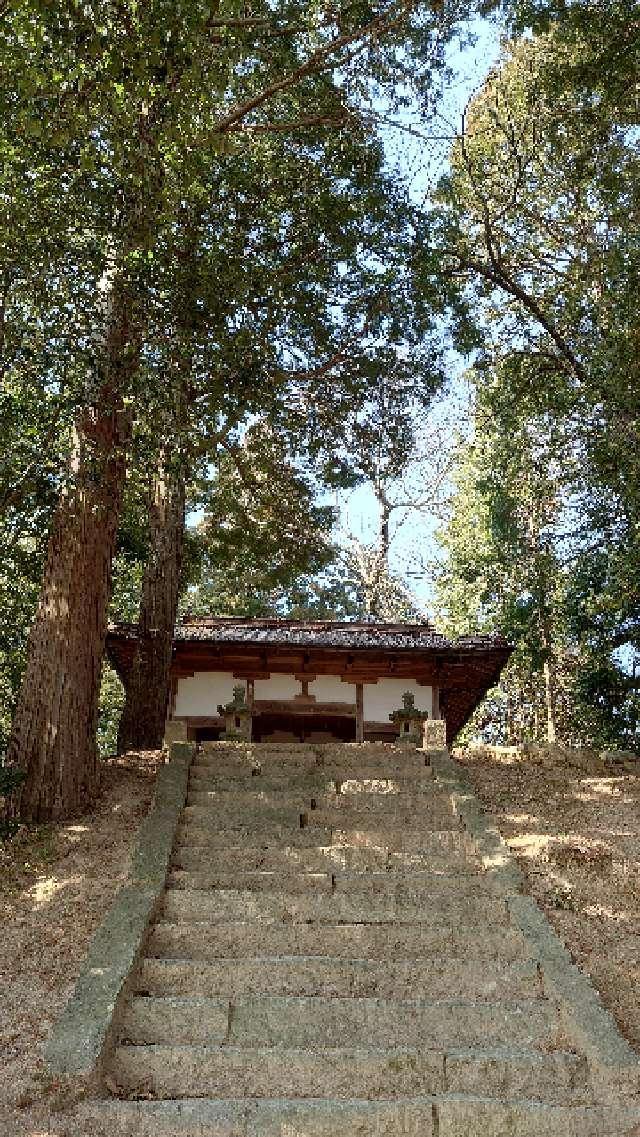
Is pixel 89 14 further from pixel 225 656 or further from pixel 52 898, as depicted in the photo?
pixel 225 656

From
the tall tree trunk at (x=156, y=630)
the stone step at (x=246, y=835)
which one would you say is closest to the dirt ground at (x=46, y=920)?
the stone step at (x=246, y=835)

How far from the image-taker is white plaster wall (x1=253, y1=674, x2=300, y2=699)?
566 inches

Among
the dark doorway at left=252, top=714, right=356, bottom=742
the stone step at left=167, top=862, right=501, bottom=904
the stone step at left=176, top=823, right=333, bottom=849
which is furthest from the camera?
the dark doorway at left=252, top=714, right=356, bottom=742

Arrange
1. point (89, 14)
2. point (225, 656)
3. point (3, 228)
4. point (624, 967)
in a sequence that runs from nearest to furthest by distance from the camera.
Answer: point (624, 967)
point (89, 14)
point (3, 228)
point (225, 656)

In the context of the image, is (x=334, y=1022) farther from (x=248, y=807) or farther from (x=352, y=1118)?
(x=248, y=807)

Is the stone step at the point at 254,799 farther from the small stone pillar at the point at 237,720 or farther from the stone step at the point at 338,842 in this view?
the small stone pillar at the point at 237,720

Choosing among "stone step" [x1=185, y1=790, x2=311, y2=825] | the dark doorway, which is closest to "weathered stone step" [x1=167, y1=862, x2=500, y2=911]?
"stone step" [x1=185, y1=790, x2=311, y2=825]

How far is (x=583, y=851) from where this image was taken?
8188 millimetres

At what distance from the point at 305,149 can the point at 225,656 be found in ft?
24.7

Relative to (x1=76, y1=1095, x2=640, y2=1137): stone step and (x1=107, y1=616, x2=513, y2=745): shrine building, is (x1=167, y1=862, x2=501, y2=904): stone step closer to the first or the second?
(x1=76, y1=1095, x2=640, y2=1137): stone step

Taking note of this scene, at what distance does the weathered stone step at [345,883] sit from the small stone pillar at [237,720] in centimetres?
488

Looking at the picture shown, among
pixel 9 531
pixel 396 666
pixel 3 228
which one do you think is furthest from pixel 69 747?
pixel 396 666

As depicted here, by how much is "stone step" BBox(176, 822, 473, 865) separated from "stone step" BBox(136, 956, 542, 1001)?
1.76 meters

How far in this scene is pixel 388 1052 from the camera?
16.4 feet
